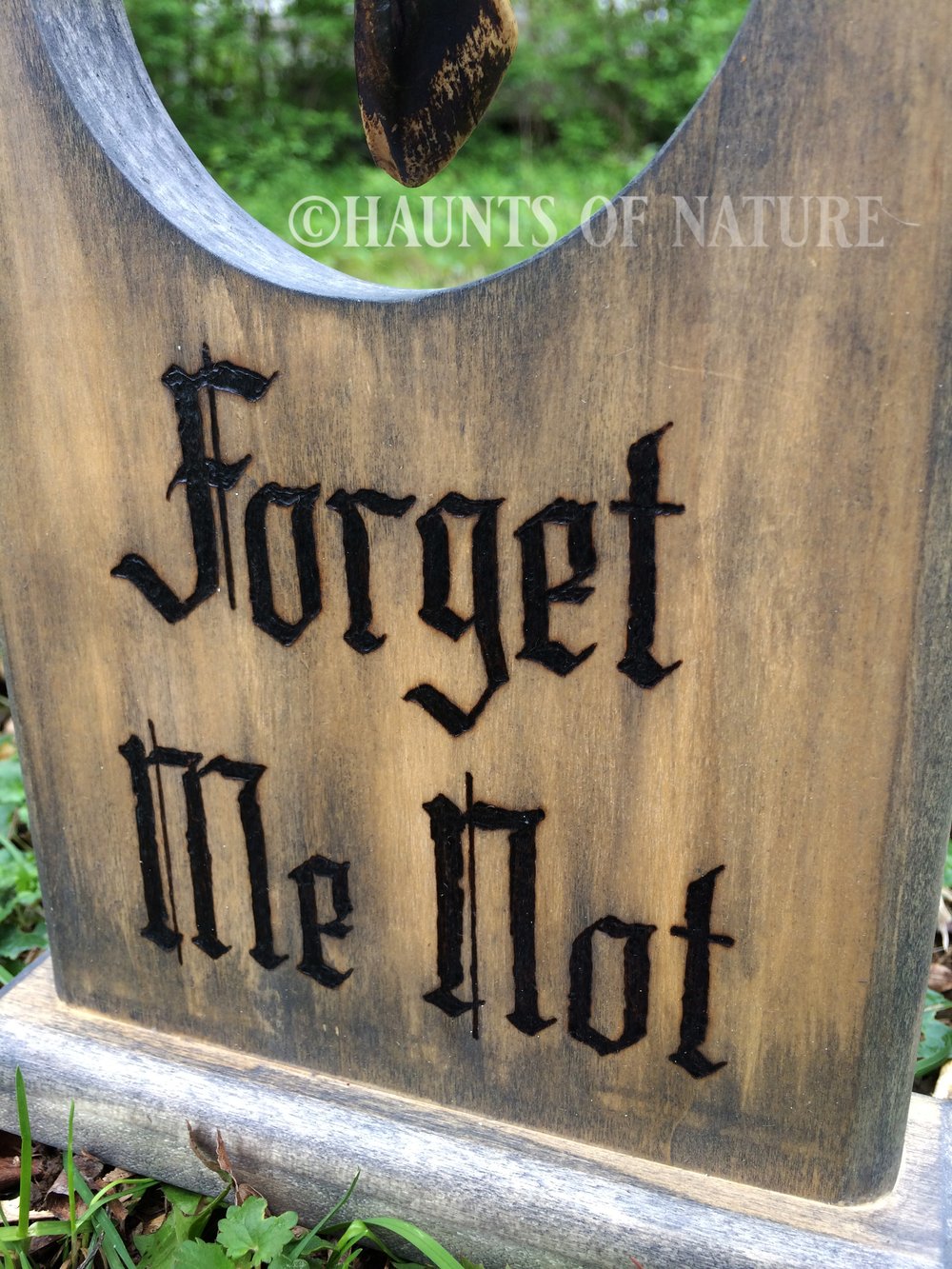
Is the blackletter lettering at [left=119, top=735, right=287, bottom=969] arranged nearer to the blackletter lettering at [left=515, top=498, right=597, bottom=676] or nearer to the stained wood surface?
the stained wood surface

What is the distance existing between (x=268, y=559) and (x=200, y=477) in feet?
0.30

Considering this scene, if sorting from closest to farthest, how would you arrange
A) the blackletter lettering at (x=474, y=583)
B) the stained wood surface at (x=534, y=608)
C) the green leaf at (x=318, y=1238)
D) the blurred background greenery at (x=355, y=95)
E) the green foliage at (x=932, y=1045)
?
the stained wood surface at (x=534, y=608) < the blackletter lettering at (x=474, y=583) < the green leaf at (x=318, y=1238) < the green foliage at (x=932, y=1045) < the blurred background greenery at (x=355, y=95)

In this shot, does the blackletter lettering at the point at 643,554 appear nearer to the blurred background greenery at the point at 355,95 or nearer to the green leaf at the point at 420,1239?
the green leaf at the point at 420,1239

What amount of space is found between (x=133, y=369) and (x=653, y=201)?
1.50 feet

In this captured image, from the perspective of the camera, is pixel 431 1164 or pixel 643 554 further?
pixel 431 1164

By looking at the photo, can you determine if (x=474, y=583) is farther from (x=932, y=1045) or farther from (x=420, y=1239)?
(x=932, y=1045)

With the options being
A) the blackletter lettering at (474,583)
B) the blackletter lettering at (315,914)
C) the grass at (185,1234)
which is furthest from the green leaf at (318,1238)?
the blackletter lettering at (474,583)

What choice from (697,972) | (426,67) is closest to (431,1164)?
(697,972)

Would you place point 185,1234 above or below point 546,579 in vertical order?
below

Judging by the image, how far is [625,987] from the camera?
0.95m

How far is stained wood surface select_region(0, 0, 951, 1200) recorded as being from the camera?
0.75 metres

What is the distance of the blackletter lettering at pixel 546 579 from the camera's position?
2.77ft

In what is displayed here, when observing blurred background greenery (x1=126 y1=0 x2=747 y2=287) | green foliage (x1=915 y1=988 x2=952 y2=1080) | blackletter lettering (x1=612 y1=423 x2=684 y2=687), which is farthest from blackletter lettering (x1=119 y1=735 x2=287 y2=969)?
blurred background greenery (x1=126 y1=0 x2=747 y2=287)

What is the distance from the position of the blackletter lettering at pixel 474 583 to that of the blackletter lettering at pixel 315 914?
0.22m
